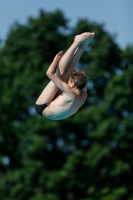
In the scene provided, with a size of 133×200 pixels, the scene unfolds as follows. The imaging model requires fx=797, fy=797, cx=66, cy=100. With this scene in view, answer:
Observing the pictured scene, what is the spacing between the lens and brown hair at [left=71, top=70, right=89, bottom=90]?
37.2ft

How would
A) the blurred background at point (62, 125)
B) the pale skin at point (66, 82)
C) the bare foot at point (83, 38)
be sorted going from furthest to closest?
the blurred background at point (62, 125), the bare foot at point (83, 38), the pale skin at point (66, 82)

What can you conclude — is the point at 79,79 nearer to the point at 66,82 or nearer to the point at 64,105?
the point at 66,82

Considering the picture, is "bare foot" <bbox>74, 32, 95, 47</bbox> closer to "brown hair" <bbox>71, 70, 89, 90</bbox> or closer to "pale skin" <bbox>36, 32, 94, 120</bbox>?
"pale skin" <bbox>36, 32, 94, 120</bbox>

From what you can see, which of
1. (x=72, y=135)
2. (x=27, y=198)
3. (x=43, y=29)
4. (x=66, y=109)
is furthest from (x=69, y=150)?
(x=66, y=109)

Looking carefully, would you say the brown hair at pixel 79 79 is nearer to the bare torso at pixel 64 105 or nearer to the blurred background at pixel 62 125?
the bare torso at pixel 64 105

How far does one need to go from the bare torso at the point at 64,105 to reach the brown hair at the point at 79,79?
13cm

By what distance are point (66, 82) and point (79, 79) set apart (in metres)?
0.33

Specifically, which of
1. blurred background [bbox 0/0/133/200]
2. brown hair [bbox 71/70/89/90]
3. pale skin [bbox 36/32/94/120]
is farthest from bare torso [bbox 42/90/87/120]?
blurred background [bbox 0/0/133/200]

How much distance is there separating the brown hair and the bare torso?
0.13 metres

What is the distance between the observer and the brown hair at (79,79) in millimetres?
11352

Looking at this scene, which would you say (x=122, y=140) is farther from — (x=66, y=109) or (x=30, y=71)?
(x=66, y=109)

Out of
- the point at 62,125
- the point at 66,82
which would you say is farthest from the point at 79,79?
Result: the point at 62,125

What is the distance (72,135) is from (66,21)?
6.16 m

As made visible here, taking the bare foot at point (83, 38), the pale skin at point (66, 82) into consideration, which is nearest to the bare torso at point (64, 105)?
the pale skin at point (66, 82)
